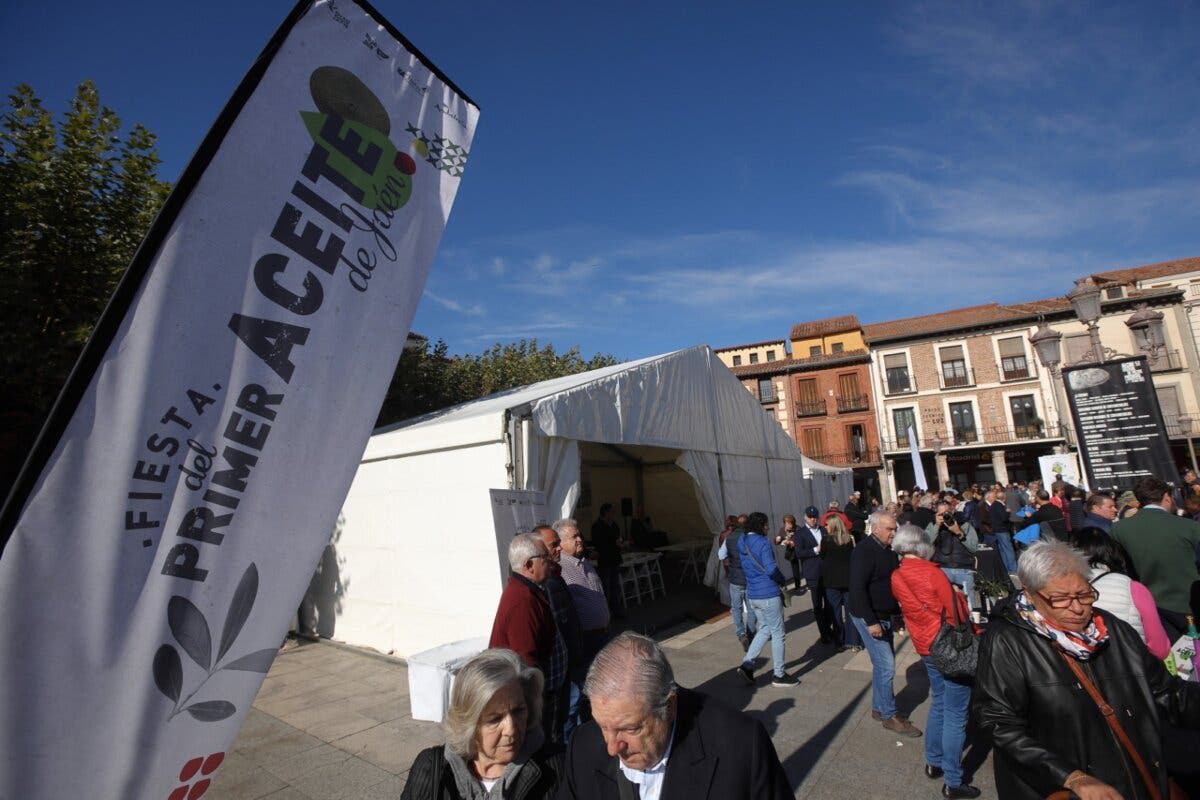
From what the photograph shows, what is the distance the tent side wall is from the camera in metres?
6.05

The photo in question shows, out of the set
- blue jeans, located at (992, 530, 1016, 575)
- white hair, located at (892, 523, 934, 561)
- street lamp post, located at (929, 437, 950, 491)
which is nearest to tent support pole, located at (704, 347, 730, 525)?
blue jeans, located at (992, 530, 1016, 575)

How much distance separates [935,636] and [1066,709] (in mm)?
1548

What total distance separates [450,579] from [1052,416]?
94.8 ft

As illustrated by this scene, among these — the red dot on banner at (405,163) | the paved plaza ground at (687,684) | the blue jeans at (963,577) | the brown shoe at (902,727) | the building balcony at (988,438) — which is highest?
the building balcony at (988,438)

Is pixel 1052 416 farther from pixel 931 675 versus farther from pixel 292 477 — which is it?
pixel 292 477

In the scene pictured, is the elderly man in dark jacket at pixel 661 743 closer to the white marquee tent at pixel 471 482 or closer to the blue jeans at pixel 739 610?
the white marquee tent at pixel 471 482

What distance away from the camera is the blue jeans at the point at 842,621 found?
21.1ft

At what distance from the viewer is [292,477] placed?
1.27 metres

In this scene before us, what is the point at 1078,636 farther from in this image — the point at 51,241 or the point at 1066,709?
the point at 51,241

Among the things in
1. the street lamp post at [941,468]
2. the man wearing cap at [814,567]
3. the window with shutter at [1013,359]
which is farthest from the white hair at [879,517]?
the window with shutter at [1013,359]

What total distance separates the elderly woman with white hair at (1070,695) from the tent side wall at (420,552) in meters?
4.39

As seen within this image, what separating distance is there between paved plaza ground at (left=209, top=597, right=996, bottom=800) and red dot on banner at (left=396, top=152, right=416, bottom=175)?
388cm

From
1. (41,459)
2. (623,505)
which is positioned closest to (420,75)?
(41,459)

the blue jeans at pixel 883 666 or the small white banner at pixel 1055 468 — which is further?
the small white banner at pixel 1055 468
